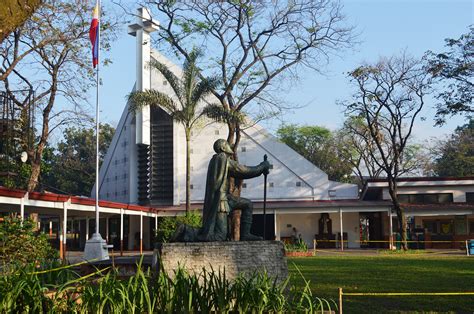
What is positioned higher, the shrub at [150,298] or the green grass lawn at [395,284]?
the shrub at [150,298]

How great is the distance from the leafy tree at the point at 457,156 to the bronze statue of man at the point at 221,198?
4631cm

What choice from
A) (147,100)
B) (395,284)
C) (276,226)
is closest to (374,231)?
(276,226)

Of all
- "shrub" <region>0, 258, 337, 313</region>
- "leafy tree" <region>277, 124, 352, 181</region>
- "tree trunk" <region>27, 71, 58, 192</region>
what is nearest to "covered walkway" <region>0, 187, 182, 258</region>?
Answer: "tree trunk" <region>27, 71, 58, 192</region>

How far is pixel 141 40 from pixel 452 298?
29.1m

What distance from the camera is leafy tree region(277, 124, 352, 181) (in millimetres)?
53500

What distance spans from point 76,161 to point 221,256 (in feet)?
162

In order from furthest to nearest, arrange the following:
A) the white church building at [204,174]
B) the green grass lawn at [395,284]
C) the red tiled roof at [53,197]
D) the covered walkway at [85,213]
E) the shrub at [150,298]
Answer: the white church building at [204,174] < the covered walkway at [85,213] < the red tiled roof at [53,197] < the green grass lawn at [395,284] < the shrub at [150,298]

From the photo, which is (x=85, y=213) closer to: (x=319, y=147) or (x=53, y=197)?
(x=53, y=197)

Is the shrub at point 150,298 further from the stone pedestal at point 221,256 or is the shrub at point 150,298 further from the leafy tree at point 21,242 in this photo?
the leafy tree at point 21,242

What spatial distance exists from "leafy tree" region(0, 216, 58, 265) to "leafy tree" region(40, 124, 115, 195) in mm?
38521

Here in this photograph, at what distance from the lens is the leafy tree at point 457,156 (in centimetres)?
5362

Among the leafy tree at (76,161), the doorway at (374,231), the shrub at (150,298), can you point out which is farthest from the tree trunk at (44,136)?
the leafy tree at (76,161)

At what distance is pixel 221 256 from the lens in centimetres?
980

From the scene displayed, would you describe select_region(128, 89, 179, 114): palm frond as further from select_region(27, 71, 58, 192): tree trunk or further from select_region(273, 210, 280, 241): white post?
select_region(273, 210, 280, 241): white post
